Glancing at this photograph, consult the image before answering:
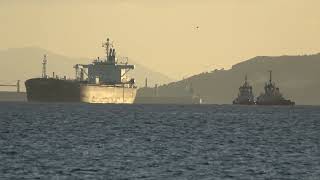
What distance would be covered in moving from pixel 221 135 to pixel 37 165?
1642 inches

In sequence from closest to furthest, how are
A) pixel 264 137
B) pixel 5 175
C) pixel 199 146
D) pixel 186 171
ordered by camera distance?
1. pixel 5 175
2. pixel 186 171
3. pixel 199 146
4. pixel 264 137

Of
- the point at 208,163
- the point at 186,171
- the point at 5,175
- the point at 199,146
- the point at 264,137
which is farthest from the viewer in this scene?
the point at 264,137

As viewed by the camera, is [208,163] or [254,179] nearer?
[254,179]

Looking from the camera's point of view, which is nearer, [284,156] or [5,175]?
[5,175]

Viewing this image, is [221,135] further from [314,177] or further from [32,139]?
[314,177]

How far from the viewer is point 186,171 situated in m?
61.3

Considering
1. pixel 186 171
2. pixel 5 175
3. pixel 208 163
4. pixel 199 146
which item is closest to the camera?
pixel 5 175

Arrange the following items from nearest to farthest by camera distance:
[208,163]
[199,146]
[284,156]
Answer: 1. [208,163]
2. [284,156]
3. [199,146]

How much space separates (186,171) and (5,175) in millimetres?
11120

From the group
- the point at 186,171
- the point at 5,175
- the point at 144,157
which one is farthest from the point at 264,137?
the point at 5,175

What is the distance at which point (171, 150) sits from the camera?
3066 inches

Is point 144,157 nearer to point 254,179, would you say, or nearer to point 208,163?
point 208,163

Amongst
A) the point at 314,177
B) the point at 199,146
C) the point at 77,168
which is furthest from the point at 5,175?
the point at 199,146

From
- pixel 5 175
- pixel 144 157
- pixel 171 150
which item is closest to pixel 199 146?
pixel 171 150
